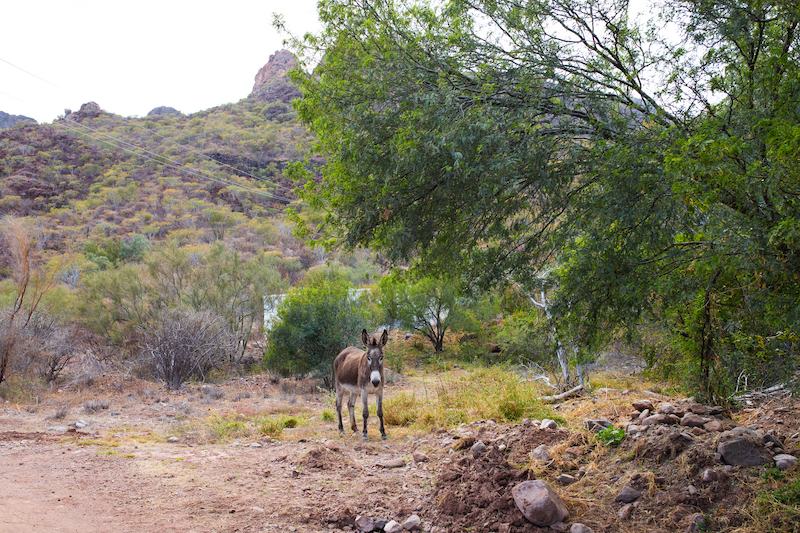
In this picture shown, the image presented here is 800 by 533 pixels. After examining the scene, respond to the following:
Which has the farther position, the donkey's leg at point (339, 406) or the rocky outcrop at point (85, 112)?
the rocky outcrop at point (85, 112)

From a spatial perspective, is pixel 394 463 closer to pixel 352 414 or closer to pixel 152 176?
pixel 352 414

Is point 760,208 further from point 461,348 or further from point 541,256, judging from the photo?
point 461,348

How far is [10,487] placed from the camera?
600 cm

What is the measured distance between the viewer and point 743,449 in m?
4.84

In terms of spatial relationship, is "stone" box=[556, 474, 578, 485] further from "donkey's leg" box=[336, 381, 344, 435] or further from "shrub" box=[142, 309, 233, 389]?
"shrub" box=[142, 309, 233, 389]

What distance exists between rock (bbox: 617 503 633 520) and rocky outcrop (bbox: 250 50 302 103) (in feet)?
207

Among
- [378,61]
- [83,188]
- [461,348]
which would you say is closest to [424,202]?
[378,61]

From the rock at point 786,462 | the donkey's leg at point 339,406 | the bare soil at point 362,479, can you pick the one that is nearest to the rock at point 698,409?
the bare soil at point 362,479

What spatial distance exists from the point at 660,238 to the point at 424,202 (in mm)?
2598

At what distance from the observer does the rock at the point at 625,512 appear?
4727 millimetres

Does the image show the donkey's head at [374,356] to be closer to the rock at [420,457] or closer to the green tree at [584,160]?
the rock at [420,457]

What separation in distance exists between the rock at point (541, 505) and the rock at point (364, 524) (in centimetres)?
148

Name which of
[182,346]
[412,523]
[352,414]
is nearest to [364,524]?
[412,523]

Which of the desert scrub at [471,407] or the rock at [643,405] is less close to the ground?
the rock at [643,405]
